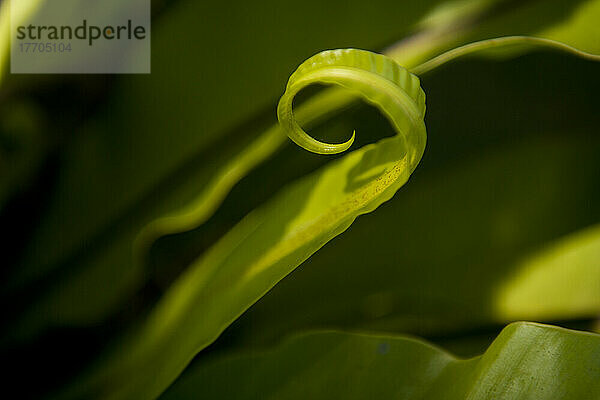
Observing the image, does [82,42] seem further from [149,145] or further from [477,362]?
[477,362]

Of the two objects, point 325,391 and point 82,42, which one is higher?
point 82,42

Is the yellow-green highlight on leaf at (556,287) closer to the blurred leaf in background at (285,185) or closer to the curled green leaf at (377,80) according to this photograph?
the blurred leaf in background at (285,185)

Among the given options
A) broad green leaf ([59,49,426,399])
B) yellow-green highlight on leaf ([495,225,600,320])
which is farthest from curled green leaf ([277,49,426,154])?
yellow-green highlight on leaf ([495,225,600,320])

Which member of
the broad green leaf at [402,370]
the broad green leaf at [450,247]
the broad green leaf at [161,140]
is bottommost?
the broad green leaf at [402,370]

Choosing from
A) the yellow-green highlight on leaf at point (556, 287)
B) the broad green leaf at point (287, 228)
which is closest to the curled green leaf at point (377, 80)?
the broad green leaf at point (287, 228)

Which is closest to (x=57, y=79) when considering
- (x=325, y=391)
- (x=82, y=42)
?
(x=82, y=42)

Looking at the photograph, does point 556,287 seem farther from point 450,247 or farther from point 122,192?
point 122,192
